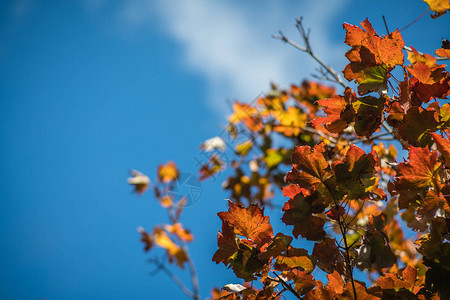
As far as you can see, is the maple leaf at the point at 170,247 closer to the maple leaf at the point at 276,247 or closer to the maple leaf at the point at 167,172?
the maple leaf at the point at 167,172

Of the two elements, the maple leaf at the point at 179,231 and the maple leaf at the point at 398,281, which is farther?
the maple leaf at the point at 179,231

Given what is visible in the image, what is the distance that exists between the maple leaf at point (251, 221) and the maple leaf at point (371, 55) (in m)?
0.41

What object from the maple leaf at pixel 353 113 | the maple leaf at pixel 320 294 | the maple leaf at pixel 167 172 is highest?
the maple leaf at pixel 167 172

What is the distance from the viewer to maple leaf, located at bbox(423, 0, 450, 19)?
103 cm

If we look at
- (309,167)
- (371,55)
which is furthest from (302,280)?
(371,55)

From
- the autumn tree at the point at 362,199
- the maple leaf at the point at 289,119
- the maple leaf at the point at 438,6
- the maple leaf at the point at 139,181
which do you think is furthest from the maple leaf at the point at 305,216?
the maple leaf at the point at 139,181

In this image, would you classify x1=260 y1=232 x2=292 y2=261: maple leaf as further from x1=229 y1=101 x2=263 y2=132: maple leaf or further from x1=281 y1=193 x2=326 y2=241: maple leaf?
x1=229 y1=101 x2=263 y2=132: maple leaf

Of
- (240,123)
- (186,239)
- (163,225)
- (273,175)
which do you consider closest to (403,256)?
(273,175)

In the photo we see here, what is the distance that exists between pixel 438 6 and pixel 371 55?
0.46m

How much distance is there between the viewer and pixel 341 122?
87 cm

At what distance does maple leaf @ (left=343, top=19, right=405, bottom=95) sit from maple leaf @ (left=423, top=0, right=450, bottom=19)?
0.36 m

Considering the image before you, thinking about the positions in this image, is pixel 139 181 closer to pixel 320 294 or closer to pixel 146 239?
pixel 146 239

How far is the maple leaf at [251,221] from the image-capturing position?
795 millimetres

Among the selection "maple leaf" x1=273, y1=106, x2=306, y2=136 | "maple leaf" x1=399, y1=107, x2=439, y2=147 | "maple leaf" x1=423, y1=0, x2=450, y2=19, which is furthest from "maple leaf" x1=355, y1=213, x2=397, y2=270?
"maple leaf" x1=273, y1=106, x2=306, y2=136
